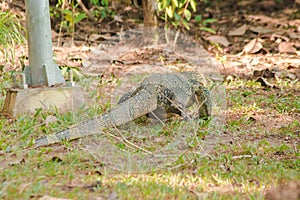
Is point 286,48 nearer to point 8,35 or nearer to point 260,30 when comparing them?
point 260,30

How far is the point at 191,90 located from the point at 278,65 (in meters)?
2.57

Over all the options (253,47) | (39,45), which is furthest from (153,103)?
(253,47)

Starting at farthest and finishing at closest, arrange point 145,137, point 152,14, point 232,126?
1. point 152,14
2. point 232,126
3. point 145,137

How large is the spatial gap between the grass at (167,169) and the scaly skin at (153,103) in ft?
0.34

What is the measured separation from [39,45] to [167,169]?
1.86 m

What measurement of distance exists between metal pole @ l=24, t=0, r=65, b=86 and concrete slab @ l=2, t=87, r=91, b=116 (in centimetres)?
12

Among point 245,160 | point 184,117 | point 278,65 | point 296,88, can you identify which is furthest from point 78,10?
point 245,160

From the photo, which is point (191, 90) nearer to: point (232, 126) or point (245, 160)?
point (232, 126)

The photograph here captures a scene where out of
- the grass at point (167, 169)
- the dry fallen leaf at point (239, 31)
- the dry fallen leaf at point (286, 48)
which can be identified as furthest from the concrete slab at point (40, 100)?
the dry fallen leaf at point (239, 31)

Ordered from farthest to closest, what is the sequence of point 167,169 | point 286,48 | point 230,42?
point 230,42, point 286,48, point 167,169

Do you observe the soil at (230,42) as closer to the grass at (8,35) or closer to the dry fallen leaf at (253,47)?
the dry fallen leaf at (253,47)

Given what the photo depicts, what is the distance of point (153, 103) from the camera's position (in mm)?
4137

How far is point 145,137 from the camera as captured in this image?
153 inches

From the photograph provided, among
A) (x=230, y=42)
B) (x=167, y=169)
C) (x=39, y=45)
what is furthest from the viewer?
(x=230, y=42)
